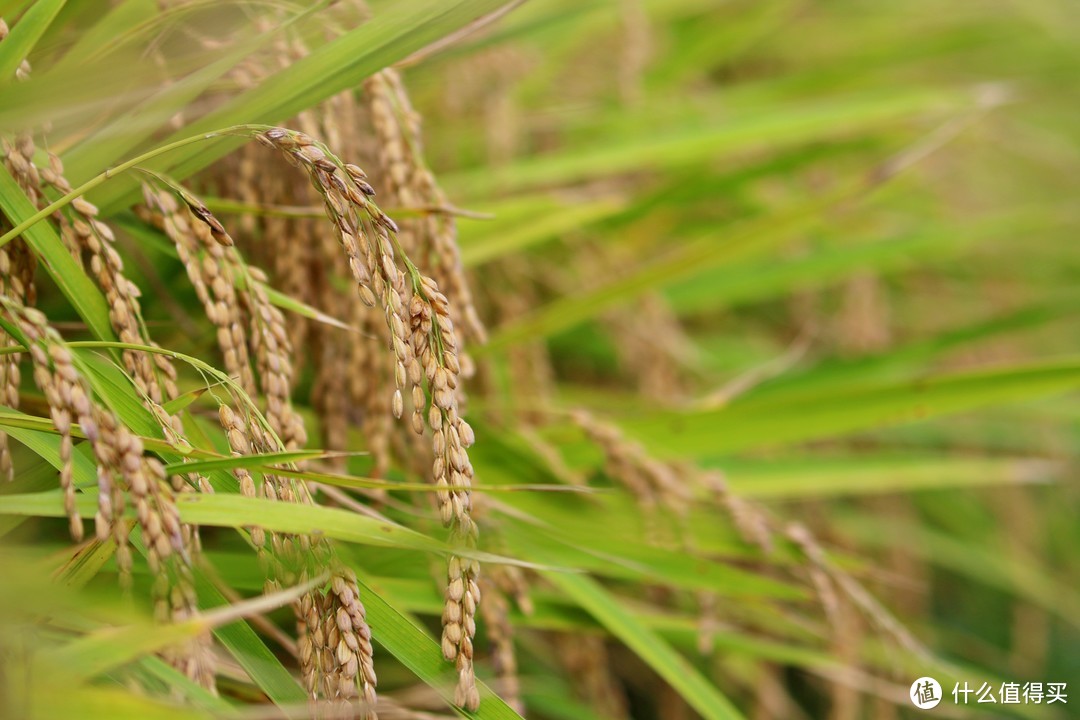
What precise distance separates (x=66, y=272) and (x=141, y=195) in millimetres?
112

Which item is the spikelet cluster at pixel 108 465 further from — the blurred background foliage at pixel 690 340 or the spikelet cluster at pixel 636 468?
the spikelet cluster at pixel 636 468

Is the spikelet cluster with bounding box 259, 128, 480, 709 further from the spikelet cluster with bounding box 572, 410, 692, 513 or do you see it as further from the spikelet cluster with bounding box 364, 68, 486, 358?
the spikelet cluster with bounding box 572, 410, 692, 513

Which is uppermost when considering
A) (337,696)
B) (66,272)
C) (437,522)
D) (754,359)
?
(754,359)

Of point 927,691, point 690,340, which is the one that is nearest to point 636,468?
point 927,691

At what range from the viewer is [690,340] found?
1.86 m

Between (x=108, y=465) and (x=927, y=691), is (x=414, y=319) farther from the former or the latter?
(x=927, y=691)

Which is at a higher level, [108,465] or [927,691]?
[108,465]

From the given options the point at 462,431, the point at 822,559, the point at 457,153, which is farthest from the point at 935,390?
the point at 457,153

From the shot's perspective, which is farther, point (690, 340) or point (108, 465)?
point (690, 340)

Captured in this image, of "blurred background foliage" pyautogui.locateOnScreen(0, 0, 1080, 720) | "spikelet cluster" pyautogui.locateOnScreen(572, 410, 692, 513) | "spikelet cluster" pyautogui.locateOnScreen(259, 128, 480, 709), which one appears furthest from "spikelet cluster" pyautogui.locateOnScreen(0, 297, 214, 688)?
"spikelet cluster" pyautogui.locateOnScreen(572, 410, 692, 513)

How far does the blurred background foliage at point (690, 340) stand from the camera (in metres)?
0.77

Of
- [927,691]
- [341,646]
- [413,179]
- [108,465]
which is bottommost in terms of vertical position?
[927,691]

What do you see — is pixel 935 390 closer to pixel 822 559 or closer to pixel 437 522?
pixel 822 559

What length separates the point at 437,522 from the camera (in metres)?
0.92
